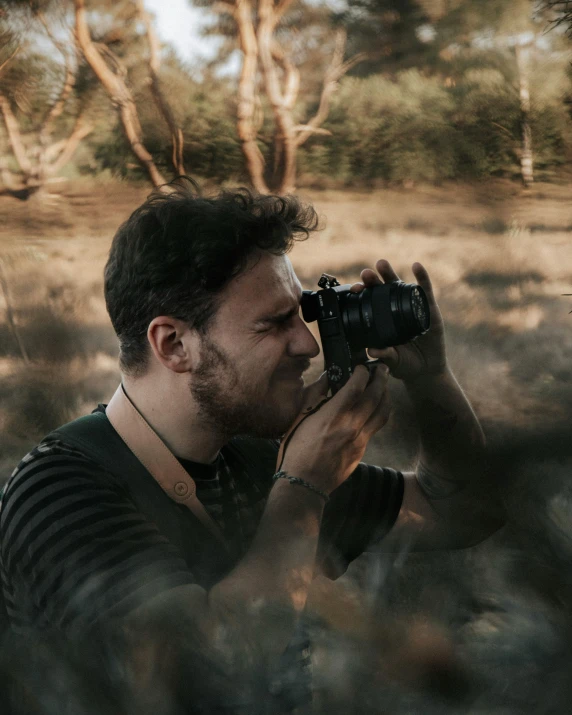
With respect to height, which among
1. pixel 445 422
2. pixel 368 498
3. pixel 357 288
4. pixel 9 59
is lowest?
pixel 368 498

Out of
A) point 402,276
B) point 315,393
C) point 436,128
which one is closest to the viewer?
point 315,393

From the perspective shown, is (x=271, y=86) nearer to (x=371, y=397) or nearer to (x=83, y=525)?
(x=371, y=397)

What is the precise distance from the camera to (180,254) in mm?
1105

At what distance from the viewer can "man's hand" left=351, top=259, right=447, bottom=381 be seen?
3.70 ft

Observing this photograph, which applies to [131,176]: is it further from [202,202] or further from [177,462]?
[177,462]

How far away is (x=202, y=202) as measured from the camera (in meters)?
1.11

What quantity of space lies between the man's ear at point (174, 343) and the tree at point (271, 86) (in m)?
1.02

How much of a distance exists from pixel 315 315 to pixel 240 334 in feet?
0.38

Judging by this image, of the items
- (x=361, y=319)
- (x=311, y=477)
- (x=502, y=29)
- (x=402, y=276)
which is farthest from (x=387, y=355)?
(x=402, y=276)

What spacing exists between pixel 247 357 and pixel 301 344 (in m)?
0.08

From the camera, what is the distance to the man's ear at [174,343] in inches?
42.4

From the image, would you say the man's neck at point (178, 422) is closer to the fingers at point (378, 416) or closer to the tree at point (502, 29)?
the fingers at point (378, 416)

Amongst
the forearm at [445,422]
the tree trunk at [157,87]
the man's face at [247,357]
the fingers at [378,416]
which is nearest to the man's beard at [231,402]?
the man's face at [247,357]

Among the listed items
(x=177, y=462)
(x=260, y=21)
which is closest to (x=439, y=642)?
(x=177, y=462)
